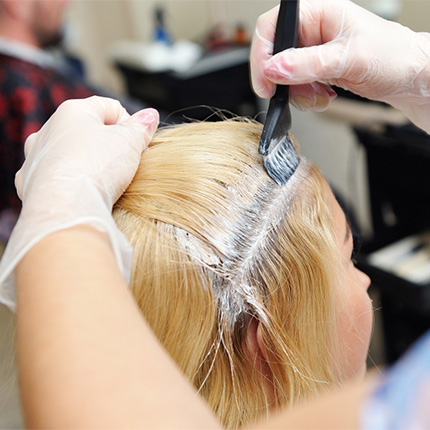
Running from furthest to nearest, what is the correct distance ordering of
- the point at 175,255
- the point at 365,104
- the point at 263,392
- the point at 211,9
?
1. the point at 211,9
2. the point at 365,104
3. the point at 263,392
4. the point at 175,255

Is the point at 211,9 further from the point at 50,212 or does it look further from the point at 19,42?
the point at 50,212

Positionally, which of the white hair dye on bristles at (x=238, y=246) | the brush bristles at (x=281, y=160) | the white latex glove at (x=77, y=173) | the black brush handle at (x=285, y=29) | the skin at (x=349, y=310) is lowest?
the skin at (x=349, y=310)

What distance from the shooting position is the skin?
874 mm

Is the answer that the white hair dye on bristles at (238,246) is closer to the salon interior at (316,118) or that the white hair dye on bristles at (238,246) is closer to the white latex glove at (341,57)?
the white latex glove at (341,57)

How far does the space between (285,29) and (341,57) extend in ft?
0.35

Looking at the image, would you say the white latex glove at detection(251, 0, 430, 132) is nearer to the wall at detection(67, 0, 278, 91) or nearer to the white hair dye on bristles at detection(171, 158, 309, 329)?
the white hair dye on bristles at detection(171, 158, 309, 329)

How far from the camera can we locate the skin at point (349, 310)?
2.87ft

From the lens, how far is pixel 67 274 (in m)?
0.52

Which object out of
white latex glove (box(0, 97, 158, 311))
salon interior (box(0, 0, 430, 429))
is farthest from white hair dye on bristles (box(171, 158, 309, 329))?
salon interior (box(0, 0, 430, 429))

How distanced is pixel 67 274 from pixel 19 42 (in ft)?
6.42

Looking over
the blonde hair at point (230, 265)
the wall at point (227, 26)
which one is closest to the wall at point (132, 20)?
the wall at point (227, 26)

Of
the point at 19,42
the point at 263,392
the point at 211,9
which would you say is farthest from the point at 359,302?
the point at 211,9

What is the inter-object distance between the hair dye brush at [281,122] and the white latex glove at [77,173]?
0.58ft

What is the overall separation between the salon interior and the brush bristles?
223 mm
